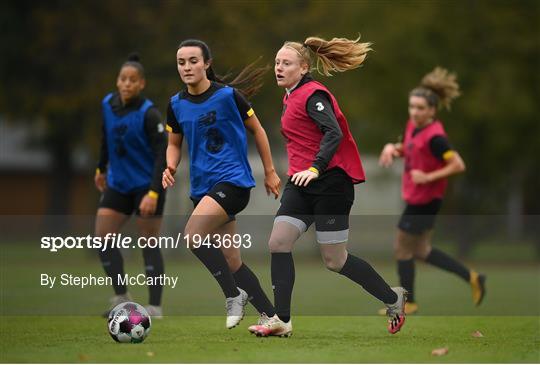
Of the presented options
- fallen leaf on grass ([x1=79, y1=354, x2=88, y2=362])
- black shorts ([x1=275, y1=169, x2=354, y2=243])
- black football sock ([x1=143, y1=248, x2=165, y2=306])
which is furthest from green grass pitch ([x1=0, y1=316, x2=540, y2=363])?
black shorts ([x1=275, y1=169, x2=354, y2=243])

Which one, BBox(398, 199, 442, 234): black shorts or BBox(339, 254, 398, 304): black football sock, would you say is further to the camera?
BBox(398, 199, 442, 234): black shorts

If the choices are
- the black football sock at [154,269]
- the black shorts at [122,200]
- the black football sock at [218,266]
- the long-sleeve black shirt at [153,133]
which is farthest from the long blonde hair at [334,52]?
the black football sock at [154,269]

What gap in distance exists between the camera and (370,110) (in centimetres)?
2473

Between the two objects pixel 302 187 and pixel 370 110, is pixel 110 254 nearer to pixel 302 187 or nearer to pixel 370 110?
pixel 302 187

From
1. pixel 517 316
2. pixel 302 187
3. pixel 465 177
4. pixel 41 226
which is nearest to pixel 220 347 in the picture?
pixel 302 187

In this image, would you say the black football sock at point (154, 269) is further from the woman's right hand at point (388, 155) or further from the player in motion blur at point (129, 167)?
the woman's right hand at point (388, 155)

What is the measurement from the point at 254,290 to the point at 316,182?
103 centimetres

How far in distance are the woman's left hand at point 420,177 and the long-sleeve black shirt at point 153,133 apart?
2.93 m

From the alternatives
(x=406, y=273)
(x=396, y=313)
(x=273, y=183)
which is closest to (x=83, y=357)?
(x=273, y=183)

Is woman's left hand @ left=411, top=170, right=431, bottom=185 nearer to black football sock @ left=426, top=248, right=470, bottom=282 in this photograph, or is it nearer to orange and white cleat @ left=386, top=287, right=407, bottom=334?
black football sock @ left=426, top=248, right=470, bottom=282

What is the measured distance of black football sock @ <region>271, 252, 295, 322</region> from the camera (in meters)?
8.00

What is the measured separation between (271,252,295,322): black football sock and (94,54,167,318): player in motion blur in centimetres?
226

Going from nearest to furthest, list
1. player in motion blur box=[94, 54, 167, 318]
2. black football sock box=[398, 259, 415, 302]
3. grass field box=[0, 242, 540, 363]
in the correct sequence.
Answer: grass field box=[0, 242, 540, 363] → player in motion blur box=[94, 54, 167, 318] → black football sock box=[398, 259, 415, 302]

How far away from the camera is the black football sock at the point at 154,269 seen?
1008 centimetres
